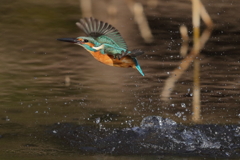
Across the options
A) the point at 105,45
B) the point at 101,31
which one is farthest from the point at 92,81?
the point at 105,45

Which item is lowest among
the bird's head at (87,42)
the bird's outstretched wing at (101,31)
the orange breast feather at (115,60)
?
the orange breast feather at (115,60)

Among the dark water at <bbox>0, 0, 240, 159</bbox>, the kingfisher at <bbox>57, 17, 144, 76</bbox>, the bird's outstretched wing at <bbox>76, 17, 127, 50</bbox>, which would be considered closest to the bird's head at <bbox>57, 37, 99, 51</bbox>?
the kingfisher at <bbox>57, 17, 144, 76</bbox>

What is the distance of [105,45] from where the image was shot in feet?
10.7

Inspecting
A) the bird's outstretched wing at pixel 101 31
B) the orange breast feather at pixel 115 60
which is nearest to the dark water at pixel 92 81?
the orange breast feather at pixel 115 60

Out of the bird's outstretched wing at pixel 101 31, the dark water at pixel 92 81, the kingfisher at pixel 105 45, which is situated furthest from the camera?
the dark water at pixel 92 81

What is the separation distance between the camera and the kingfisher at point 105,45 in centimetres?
318

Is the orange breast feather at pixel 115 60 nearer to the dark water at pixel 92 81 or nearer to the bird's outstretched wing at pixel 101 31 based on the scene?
the bird's outstretched wing at pixel 101 31

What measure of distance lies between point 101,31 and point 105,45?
167 millimetres

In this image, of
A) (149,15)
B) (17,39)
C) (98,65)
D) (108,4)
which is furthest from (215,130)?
(108,4)

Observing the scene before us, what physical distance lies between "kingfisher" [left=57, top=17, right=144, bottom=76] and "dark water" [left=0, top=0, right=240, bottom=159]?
57cm

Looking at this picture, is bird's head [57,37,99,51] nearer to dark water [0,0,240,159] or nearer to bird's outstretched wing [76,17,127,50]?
bird's outstretched wing [76,17,127,50]

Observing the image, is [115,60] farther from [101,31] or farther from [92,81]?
[92,81]

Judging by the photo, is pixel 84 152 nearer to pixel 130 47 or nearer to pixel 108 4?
pixel 130 47

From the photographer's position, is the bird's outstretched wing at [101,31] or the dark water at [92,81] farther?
the dark water at [92,81]
